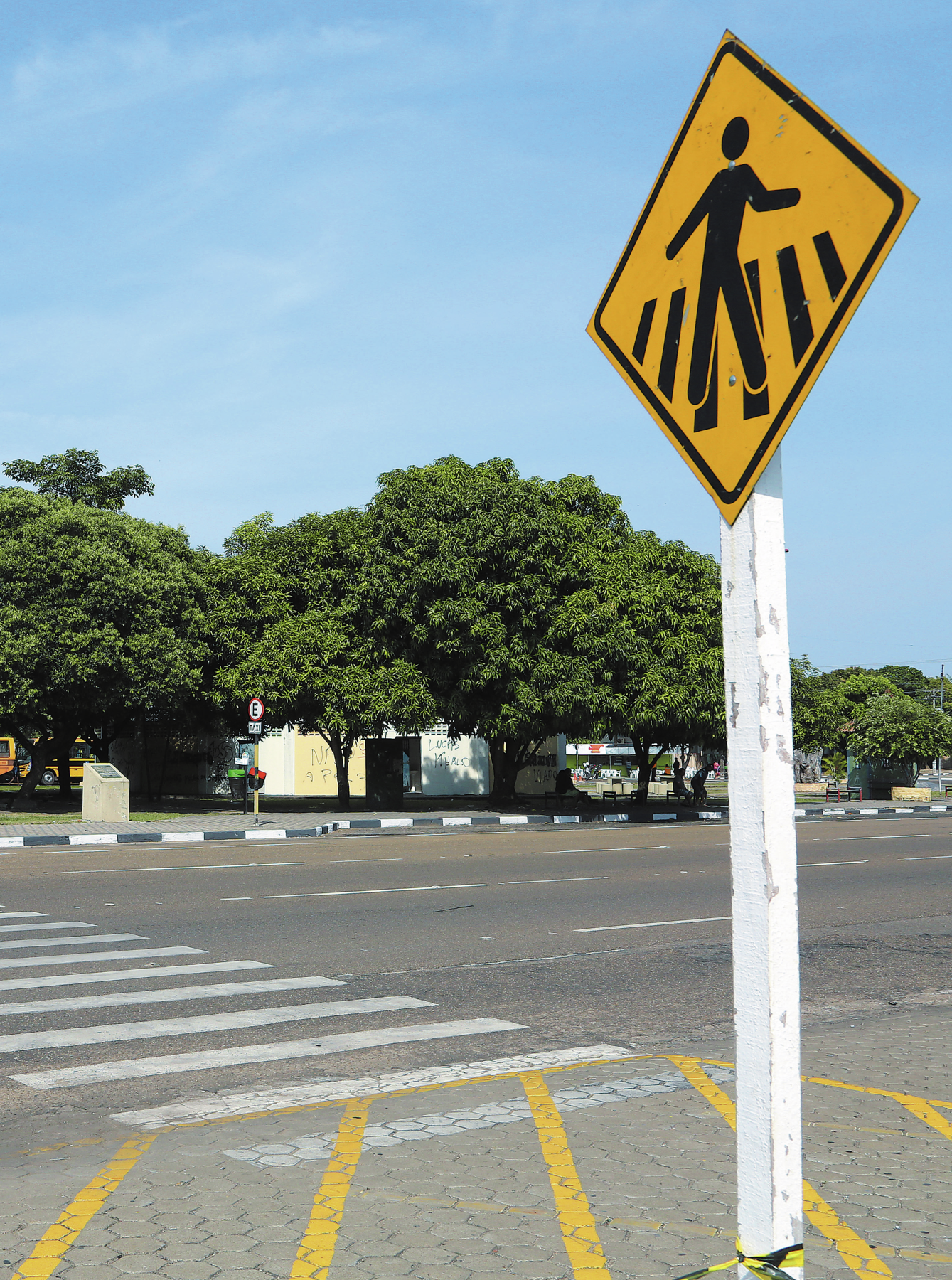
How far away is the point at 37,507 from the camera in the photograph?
103ft

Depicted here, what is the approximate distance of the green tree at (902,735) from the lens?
42.5 meters

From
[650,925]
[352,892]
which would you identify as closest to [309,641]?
[352,892]

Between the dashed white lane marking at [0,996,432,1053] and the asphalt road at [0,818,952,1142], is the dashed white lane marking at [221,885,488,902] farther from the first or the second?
the dashed white lane marking at [0,996,432,1053]

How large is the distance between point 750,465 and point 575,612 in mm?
26371

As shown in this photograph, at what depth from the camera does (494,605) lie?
2898cm

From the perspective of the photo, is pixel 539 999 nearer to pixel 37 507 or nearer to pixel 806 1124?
pixel 806 1124

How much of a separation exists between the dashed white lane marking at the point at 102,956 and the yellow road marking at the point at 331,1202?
4.36m

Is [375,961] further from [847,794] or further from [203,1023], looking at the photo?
[847,794]

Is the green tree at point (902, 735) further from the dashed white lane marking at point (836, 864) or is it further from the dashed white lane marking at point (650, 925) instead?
the dashed white lane marking at point (650, 925)

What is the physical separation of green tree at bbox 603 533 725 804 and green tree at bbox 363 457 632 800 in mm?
684

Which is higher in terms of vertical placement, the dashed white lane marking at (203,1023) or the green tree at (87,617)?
the green tree at (87,617)

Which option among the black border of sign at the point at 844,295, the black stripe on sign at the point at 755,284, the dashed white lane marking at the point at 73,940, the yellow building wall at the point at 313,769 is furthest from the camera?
the yellow building wall at the point at 313,769

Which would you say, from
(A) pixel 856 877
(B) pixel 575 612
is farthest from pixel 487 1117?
(B) pixel 575 612

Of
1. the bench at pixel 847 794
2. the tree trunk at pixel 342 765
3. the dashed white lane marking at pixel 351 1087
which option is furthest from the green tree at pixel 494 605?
the dashed white lane marking at pixel 351 1087
